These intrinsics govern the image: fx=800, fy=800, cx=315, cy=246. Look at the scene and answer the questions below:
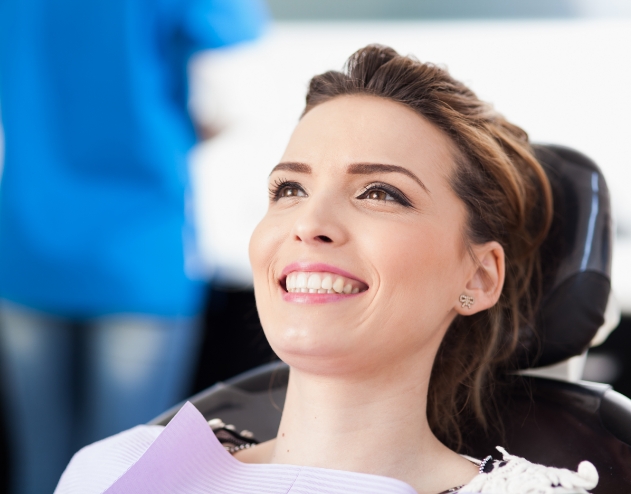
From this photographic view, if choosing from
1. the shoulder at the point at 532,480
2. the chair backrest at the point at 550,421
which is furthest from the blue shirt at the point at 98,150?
the shoulder at the point at 532,480

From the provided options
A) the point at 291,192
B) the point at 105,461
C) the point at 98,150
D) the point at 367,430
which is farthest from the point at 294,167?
the point at 98,150

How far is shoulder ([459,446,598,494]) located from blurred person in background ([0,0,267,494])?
→ 1126mm

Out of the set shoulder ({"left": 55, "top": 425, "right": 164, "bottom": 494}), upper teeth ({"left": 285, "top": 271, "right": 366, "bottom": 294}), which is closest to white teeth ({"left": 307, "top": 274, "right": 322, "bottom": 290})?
upper teeth ({"left": 285, "top": 271, "right": 366, "bottom": 294})

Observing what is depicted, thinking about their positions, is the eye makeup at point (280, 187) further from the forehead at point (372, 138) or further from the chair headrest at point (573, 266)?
the chair headrest at point (573, 266)

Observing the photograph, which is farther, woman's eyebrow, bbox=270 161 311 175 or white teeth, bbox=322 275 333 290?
woman's eyebrow, bbox=270 161 311 175

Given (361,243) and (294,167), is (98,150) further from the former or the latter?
(361,243)

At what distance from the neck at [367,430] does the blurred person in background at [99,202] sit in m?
0.89

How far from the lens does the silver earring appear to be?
3.79 feet

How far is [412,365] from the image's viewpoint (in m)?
1.10

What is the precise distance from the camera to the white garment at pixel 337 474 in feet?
2.86

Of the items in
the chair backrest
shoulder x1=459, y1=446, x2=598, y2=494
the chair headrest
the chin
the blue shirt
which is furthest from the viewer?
the blue shirt

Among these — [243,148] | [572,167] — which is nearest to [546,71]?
[243,148]

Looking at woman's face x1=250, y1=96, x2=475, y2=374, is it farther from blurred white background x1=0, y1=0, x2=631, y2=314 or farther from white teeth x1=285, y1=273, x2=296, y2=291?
blurred white background x1=0, y1=0, x2=631, y2=314

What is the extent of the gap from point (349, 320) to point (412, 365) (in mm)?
145
